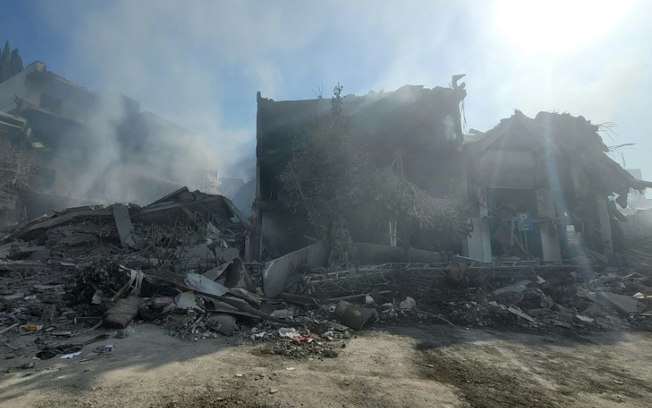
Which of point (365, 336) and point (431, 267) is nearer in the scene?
point (365, 336)

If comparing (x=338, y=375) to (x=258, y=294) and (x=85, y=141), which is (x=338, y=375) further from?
(x=85, y=141)

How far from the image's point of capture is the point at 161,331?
531 centimetres

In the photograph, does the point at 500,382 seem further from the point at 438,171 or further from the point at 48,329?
the point at 438,171

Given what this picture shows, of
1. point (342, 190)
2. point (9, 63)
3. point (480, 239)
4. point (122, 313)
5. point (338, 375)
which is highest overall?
point (9, 63)

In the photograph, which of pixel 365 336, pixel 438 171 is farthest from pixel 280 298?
pixel 438 171

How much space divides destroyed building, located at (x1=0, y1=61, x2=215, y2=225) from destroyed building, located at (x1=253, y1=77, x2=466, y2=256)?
1393cm

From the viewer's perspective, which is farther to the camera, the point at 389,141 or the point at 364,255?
the point at 389,141

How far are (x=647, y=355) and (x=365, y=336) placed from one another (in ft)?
13.7

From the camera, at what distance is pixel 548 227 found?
13.4m

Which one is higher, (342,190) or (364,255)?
(342,190)

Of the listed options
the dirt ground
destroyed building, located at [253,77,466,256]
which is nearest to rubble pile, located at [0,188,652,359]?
the dirt ground

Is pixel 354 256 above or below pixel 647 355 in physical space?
above

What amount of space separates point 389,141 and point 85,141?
23320 mm

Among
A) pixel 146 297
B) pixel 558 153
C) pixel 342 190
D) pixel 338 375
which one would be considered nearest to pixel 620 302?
pixel 342 190
